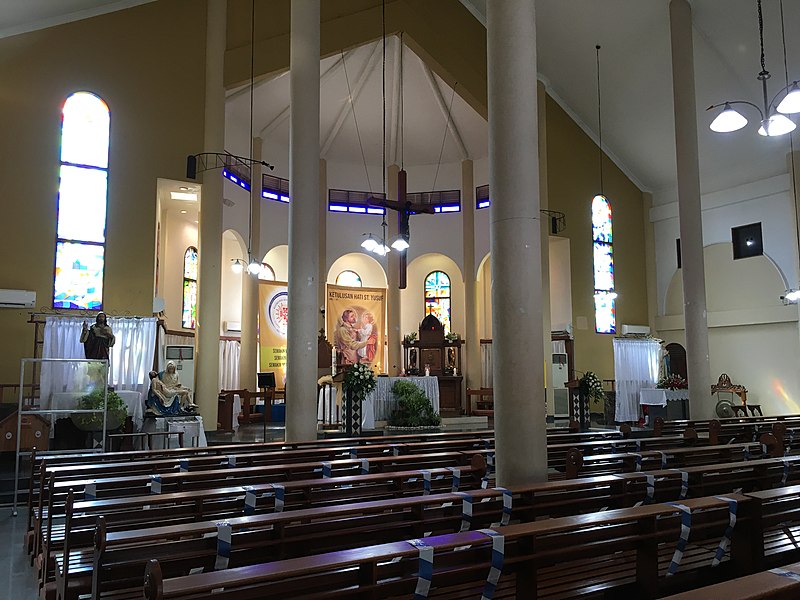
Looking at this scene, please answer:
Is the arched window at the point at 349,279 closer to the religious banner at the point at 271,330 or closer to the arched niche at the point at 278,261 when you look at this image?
the arched niche at the point at 278,261

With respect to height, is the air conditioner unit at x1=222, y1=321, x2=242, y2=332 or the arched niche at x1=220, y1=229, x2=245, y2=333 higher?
the arched niche at x1=220, y1=229, x2=245, y2=333

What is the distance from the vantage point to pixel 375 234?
18.2 meters

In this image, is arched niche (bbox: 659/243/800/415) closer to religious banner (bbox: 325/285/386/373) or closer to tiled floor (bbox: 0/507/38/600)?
religious banner (bbox: 325/285/386/373)

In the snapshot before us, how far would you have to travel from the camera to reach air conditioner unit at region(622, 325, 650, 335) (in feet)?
54.2

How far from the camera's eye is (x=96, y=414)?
874 centimetres

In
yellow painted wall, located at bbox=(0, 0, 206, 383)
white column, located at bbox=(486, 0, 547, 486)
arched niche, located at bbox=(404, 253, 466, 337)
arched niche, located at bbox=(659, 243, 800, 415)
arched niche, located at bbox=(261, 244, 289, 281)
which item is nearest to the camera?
white column, located at bbox=(486, 0, 547, 486)

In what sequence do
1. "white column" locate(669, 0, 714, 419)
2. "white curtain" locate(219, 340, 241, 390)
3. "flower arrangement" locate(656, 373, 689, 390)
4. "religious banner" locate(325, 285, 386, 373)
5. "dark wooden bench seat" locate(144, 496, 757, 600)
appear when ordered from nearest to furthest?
"dark wooden bench seat" locate(144, 496, 757, 600) → "white column" locate(669, 0, 714, 419) → "flower arrangement" locate(656, 373, 689, 390) → "white curtain" locate(219, 340, 241, 390) → "religious banner" locate(325, 285, 386, 373)

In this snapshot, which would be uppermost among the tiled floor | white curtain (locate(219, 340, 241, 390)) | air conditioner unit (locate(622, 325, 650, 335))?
air conditioner unit (locate(622, 325, 650, 335))

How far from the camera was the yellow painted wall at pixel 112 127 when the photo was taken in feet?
34.8

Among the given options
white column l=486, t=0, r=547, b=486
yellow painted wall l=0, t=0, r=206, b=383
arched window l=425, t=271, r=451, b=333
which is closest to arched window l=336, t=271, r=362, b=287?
arched window l=425, t=271, r=451, b=333

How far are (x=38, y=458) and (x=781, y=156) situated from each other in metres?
15.5

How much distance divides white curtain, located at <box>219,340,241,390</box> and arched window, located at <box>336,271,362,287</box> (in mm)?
3835

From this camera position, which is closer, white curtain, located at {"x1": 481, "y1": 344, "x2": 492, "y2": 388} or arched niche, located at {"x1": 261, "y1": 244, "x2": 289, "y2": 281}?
arched niche, located at {"x1": 261, "y1": 244, "x2": 289, "y2": 281}

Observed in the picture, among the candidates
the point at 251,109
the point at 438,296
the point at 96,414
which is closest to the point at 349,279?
the point at 438,296
